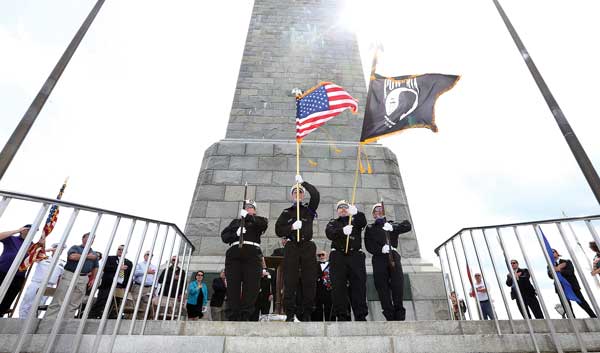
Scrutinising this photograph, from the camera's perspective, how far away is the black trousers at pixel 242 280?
3938mm

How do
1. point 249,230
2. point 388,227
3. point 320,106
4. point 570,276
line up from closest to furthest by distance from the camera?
point 249,230 < point 388,227 < point 570,276 < point 320,106

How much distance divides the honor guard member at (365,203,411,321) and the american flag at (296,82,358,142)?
6.28 feet

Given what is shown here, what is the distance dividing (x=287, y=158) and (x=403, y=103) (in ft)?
10.9

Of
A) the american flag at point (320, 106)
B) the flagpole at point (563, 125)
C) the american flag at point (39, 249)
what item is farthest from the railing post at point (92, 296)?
the flagpole at point (563, 125)

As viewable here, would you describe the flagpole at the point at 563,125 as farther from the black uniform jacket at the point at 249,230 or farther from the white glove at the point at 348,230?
the black uniform jacket at the point at 249,230

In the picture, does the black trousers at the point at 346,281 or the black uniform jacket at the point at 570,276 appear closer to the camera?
the black trousers at the point at 346,281

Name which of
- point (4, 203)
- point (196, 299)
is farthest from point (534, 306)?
point (4, 203)

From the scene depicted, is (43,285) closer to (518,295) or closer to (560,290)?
(518,295)

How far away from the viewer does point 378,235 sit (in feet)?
15.8

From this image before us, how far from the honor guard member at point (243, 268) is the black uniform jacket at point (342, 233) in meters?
0.96

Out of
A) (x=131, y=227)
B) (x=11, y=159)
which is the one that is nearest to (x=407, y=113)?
(x=131, y=227)

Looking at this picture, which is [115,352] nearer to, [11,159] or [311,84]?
[11,159]

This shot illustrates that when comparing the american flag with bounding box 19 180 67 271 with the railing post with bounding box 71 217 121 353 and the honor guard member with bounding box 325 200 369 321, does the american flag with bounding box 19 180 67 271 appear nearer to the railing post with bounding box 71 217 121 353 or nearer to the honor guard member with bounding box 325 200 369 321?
the railing post with bounding box 71 217 121 353

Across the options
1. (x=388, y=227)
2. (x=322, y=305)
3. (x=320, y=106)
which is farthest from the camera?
(x=320, y=106)
